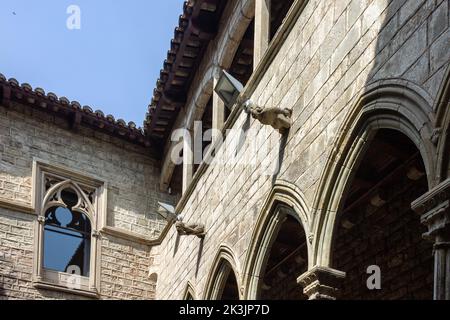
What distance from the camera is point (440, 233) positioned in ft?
15.8

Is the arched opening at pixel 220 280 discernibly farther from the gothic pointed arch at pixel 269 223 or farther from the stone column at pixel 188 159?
the stone column at pixel 188 159

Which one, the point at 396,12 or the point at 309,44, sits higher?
the point at 309,44

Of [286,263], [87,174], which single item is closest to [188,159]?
[87,174]

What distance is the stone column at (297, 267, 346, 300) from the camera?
6.51 m

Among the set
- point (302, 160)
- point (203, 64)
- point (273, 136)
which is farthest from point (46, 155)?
point (302, 160)

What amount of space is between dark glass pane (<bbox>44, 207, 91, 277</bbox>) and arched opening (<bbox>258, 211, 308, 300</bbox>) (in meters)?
4.02

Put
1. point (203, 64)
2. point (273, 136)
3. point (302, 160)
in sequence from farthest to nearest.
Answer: point (203, 64)
point (273, 136)
point (302, 160)

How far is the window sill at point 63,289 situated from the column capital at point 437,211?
9.18 meters

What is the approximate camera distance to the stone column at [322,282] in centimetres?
651

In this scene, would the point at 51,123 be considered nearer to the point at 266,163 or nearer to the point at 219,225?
the point at 219,225

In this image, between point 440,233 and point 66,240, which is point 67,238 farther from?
point 440,233
